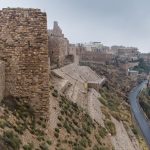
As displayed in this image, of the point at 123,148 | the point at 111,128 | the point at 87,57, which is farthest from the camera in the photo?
the point at 87,57

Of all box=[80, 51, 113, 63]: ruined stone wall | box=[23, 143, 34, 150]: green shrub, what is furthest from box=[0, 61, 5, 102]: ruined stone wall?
box=[80, 51, 113, 63]: ruined stone wall

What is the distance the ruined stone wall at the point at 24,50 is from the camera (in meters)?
13.3

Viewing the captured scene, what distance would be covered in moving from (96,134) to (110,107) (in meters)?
13.6

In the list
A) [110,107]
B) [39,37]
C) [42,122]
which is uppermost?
[39,37]

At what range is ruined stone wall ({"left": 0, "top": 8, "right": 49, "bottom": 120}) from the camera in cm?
1334

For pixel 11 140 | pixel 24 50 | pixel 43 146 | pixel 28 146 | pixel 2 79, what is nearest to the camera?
pixel 11 140

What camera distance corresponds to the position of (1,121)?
11281mm

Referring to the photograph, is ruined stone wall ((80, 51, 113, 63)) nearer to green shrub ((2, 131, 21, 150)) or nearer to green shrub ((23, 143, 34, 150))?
green shrub ((23, 143, 34, 150))

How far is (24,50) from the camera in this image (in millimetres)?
13352

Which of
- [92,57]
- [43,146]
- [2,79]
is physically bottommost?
[92,57]

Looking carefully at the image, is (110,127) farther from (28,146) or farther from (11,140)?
(11,140)

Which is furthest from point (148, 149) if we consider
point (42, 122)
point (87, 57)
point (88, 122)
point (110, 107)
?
point (87, 57)

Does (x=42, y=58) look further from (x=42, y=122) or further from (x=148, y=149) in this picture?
(x=148, y=149)

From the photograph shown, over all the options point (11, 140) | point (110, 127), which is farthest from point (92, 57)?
point (11, 140)
